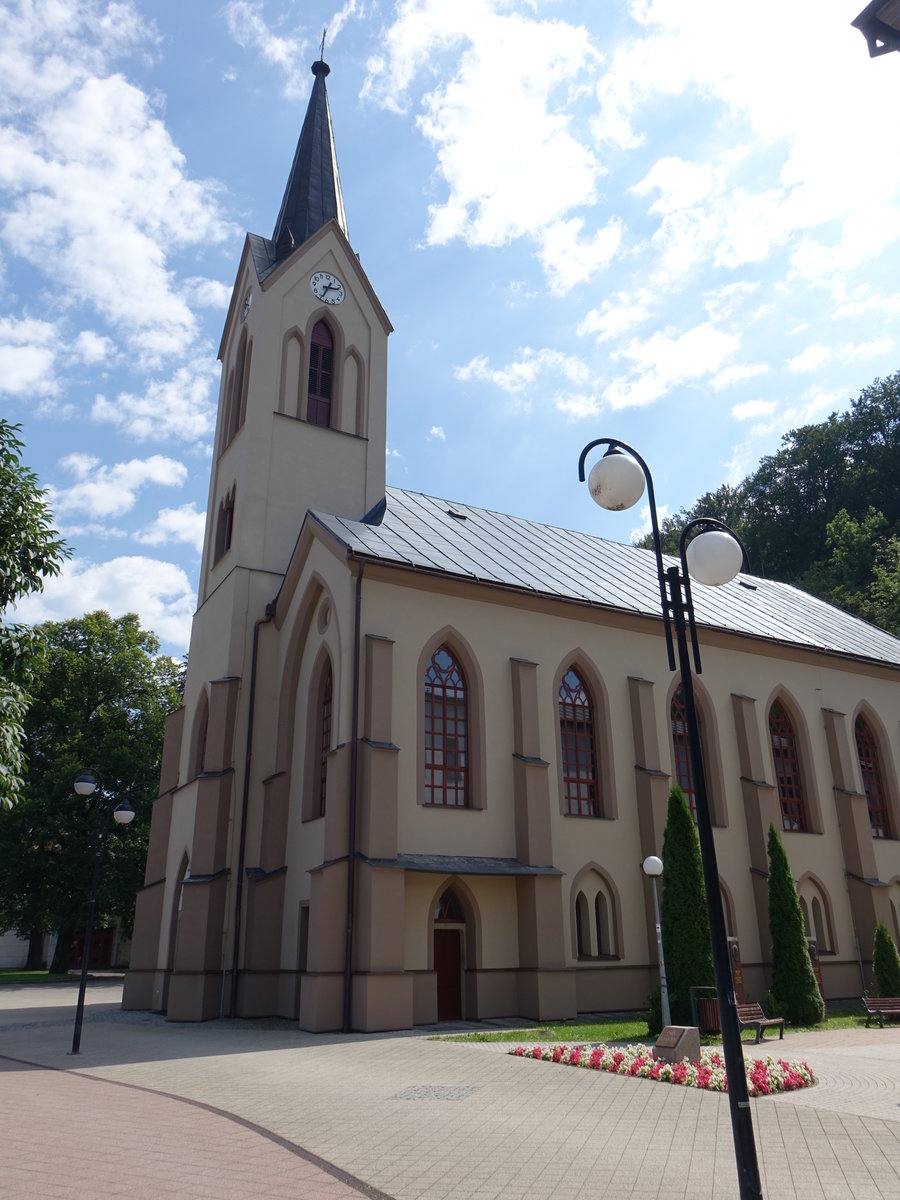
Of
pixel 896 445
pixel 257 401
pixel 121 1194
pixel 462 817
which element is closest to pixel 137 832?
pixel 257 401

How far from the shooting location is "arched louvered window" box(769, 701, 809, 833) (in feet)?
87.5

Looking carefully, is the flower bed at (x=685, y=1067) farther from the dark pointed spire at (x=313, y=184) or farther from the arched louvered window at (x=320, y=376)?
the dark pointed spire at (x=313, y=184)

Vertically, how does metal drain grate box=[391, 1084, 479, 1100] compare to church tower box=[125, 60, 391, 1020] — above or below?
below

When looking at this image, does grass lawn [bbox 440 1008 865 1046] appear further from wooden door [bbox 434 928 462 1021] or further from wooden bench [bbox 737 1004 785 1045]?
wooden door [bbox 434 928 462 1021]

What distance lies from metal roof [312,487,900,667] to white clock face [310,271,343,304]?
265 inches

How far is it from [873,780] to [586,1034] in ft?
56.8

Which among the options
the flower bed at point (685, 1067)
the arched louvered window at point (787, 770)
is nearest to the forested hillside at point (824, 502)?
the arched louvered window at point (787, 770)

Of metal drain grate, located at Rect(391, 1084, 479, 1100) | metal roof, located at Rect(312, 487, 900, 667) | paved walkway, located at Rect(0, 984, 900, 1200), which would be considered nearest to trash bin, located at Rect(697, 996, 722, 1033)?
paved walkway, located at Rect(0, 984, 900, 1200)

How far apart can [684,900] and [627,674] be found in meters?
7.80

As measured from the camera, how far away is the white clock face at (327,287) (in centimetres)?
2936

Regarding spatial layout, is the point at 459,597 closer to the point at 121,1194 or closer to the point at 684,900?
the point at 684,900

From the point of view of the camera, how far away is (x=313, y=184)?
32.6m

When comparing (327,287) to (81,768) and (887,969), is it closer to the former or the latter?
(81,768)

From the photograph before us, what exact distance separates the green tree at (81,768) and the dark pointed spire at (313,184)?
721 inches
